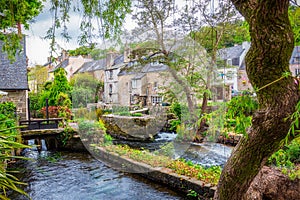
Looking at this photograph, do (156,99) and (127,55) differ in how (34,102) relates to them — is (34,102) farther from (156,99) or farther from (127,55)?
(127,55)

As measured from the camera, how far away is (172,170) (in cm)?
525

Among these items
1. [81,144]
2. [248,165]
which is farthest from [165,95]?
[81,144]

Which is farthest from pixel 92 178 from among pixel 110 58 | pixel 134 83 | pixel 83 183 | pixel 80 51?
pixel 80 51

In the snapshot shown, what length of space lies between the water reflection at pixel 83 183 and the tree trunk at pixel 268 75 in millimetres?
3510

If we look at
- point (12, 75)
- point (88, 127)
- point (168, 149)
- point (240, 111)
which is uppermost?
point (12, 75)

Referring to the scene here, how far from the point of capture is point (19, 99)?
10000 mm

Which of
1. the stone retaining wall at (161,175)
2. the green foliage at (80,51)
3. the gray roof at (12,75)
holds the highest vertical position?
the gray roof at (12,75)

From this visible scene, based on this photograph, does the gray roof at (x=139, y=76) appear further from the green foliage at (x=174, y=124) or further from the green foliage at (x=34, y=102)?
the green foliage at (x=34, y=102)

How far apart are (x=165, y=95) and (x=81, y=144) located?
5.29 metres

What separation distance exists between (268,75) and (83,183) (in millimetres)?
5036

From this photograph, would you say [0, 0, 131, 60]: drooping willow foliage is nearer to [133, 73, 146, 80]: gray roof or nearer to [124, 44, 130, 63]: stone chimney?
[124, 44, 130, 63]: stone chimney

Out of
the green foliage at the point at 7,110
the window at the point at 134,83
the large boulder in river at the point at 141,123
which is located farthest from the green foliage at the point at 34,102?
the window at the point at 134,83

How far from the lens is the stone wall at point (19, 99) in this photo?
32.3ft

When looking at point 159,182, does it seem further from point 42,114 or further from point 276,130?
point 42,114
